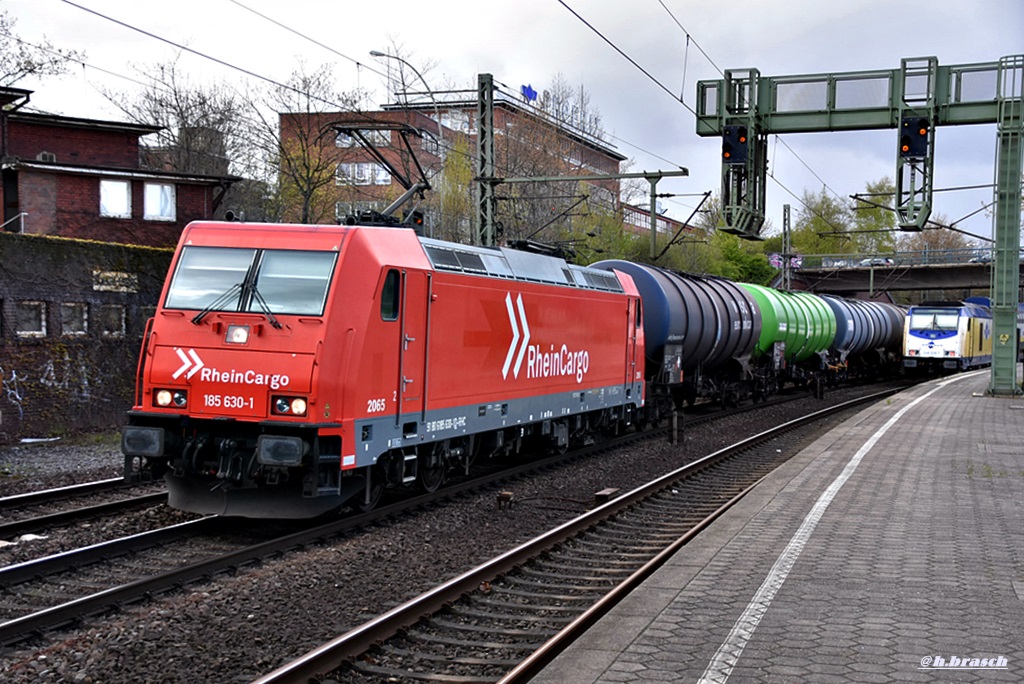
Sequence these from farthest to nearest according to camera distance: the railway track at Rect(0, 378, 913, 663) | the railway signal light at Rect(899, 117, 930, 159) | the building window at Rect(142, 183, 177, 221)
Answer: the building window at Rect(142, 183, 177, 221)
the railway signal light at Rect(899, 117, 930, 159)
the railway track at Rect(0, 378, 913, 663)

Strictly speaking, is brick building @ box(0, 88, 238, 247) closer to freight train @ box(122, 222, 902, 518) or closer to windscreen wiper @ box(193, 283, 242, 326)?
freight train @ box(122, 222, 902, 518)

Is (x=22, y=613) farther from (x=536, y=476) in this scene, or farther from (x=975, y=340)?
(x=975, y=340)

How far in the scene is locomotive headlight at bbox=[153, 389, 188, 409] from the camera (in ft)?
33.3

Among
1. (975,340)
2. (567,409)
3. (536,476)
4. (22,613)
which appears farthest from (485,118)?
(975,340)

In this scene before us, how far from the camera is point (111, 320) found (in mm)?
19891

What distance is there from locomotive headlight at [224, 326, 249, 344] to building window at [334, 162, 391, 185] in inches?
703

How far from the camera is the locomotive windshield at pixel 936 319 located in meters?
44.8

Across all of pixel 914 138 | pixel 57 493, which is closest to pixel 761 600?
pixel 57 493

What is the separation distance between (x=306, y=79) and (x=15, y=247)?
1999 centimetres

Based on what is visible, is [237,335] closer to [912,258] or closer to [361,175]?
[361,175]

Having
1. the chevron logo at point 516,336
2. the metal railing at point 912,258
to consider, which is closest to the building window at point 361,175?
the chevron logo at point 516,336

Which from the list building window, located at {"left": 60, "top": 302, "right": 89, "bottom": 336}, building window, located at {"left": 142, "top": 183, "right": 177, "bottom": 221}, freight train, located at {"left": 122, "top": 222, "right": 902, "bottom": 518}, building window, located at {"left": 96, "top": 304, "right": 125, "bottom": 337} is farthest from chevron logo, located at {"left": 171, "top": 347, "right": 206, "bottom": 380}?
building window, located at {"left": 142, "top": 183, "right": 177, "bottom": 221}

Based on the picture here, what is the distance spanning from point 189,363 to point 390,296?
7.08 ft

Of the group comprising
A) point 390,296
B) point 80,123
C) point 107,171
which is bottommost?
point 390,296
